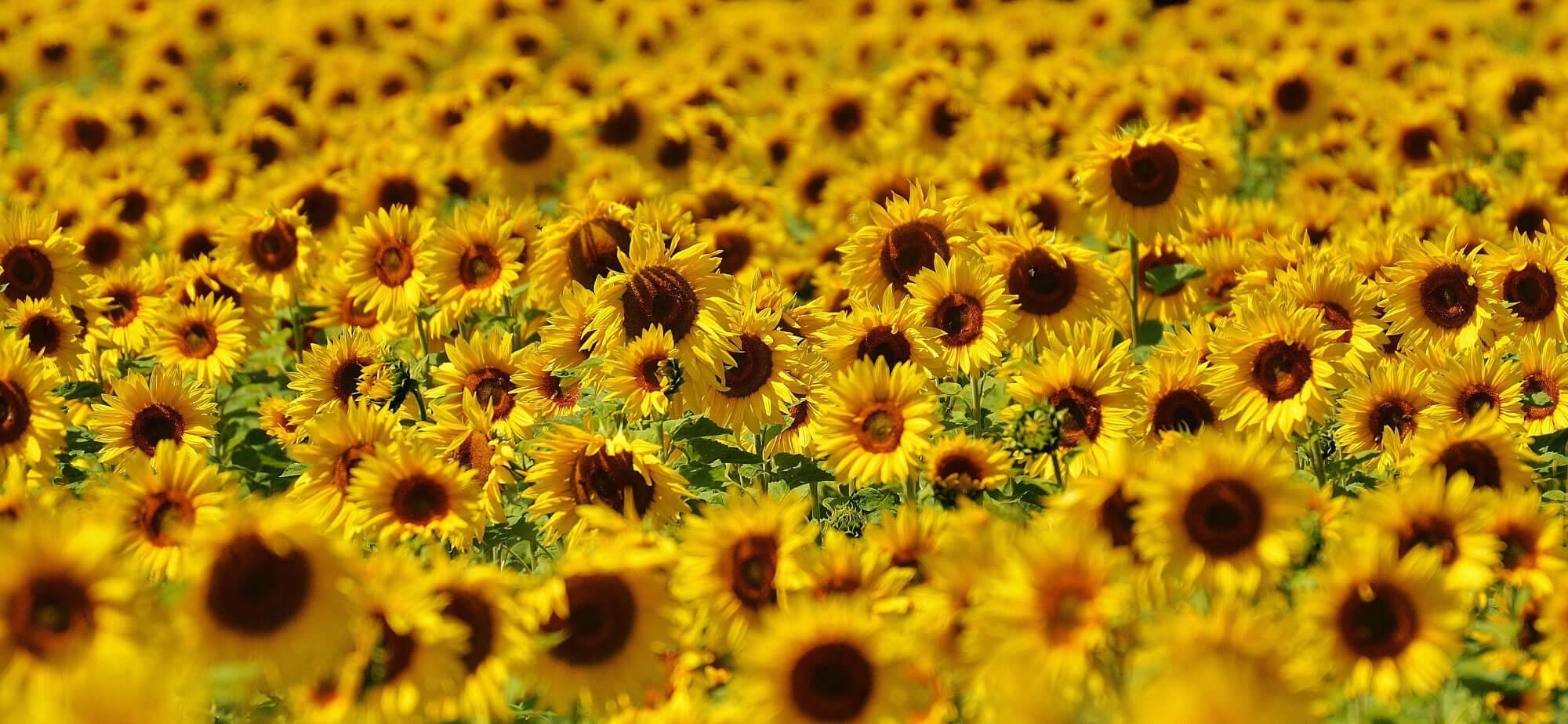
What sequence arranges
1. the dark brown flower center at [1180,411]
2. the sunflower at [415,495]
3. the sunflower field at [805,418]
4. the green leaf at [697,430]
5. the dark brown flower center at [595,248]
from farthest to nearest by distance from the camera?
the dark brown flower center at [595,248]
the green leaf at [697,430]
the dark brown flower center at [1180,411]
the sunflower at [415,495]
the sunflower field at [805,418]

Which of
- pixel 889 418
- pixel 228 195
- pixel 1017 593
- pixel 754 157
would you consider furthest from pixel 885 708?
pixel 228 195

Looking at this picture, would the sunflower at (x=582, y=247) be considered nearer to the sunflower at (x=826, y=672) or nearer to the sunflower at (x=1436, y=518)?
the sunflower at (x=826, y=672)

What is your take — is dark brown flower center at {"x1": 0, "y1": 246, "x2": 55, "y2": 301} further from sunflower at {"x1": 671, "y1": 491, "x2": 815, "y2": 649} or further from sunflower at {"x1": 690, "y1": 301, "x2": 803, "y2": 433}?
sunflower at {"x1": 671, "y1": 491, "x2": 815, "y2": 649}

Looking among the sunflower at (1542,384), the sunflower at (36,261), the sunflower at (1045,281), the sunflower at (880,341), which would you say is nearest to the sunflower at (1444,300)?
the sunflower at (1542,384)

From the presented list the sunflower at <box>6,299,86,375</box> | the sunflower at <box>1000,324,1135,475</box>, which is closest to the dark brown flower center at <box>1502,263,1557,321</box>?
the sunflower at <box>1000,324,1135,475</box>

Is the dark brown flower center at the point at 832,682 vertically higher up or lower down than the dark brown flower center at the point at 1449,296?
higher up

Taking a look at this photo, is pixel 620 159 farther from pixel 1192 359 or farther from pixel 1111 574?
pixel 1111 574
